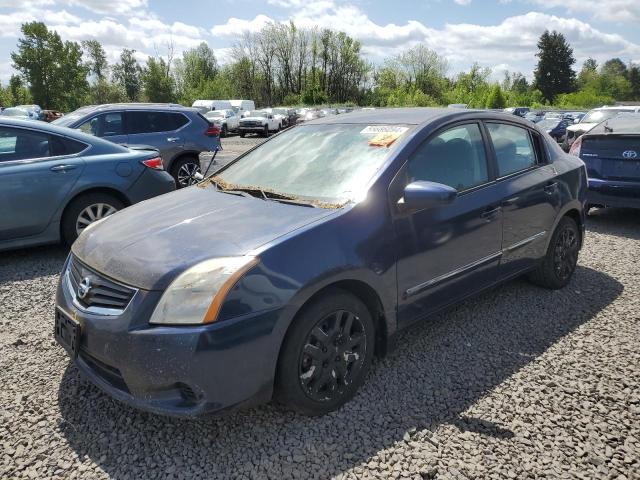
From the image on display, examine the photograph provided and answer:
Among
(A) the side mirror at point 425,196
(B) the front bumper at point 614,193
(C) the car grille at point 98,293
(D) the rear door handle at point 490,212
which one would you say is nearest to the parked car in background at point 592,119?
(B) the front bumper at point 614,193

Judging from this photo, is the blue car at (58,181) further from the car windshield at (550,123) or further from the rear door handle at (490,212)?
the car windshield at (550,123)

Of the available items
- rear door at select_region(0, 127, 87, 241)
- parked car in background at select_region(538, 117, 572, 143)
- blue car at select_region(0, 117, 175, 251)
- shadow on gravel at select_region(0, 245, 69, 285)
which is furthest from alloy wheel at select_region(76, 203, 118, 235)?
parked car in background at select_region(538, 117, 572, 143)

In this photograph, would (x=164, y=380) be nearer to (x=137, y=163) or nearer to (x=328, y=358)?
(x=328, y=358)

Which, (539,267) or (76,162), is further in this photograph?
(76,162)

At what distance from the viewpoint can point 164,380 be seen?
7.57 feet

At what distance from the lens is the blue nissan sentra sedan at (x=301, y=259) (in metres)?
2.32

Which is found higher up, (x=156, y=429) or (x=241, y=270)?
(x=241, y=270)

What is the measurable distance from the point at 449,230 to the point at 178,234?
5.40ft

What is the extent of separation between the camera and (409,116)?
3.59m

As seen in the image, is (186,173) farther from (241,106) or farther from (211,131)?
(241,106)

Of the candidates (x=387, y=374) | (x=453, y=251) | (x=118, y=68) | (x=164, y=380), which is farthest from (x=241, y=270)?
(x=118, y=68)

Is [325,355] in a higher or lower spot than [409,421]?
higher

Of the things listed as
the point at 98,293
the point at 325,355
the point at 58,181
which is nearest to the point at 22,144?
the point at 58,181

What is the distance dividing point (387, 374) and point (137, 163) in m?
3.95
